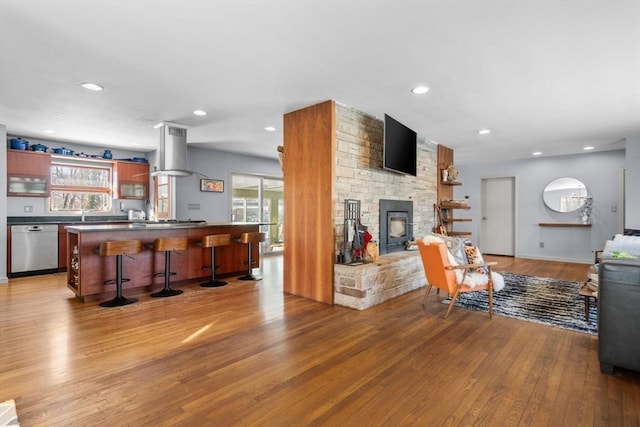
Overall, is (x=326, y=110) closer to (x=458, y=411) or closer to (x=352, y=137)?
(x=352, y=137)

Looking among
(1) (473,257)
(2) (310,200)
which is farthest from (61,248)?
(1) (473,257)

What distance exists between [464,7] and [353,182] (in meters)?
2.42

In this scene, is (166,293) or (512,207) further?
(512,207)

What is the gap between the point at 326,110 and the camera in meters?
3.99

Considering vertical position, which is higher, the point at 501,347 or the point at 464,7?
the point at 464,7

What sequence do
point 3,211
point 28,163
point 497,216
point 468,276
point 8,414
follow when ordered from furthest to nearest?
point 497,216 < point 28,163 < point 3,211 < point 468,276 < point 8,414

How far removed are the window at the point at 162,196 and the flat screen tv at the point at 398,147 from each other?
14.8ft

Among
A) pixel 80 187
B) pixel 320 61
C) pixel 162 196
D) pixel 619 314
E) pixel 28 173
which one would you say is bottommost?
pixel 619 314

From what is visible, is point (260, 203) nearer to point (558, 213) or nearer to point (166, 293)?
point (166, 293)

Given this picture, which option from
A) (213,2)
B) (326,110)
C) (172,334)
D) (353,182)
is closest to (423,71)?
(326,110)

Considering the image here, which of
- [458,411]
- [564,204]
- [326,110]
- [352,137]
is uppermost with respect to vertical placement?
[326,110]

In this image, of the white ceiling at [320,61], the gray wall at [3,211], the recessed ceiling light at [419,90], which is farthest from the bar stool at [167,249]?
the recessed ceiling light at [419,90]

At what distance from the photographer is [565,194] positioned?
7383 millimetres

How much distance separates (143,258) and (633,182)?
315 inches
